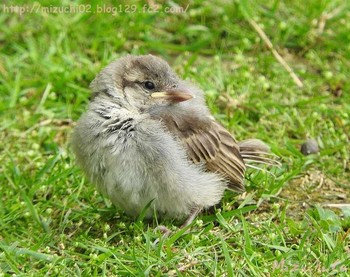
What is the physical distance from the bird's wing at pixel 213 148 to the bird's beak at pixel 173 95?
16cm

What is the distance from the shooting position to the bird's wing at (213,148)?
16.8 ft

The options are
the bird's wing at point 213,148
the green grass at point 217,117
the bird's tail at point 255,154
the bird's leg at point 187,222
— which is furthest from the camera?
the bird's tail at point 255,154

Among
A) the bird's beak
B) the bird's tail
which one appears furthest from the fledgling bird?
the bird's tail

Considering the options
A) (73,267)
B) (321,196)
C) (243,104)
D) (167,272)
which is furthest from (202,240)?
(243,104)

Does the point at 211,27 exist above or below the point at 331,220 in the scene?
above

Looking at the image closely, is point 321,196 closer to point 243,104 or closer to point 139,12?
point 243,104

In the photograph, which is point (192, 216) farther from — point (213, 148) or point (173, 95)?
point (173, 95)

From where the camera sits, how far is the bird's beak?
16.9 feet

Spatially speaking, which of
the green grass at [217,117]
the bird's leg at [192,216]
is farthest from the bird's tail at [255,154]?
the bird's leg at [192,216]

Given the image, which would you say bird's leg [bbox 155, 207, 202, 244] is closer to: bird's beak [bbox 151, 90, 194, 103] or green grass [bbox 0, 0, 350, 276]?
green grass [bbox 0, 0, 350, 276]

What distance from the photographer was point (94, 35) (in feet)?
24.6

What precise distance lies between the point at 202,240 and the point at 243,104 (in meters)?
1.86

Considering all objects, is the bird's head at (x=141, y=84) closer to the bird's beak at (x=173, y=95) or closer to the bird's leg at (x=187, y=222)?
the bird's beak at (x=173, y=95)

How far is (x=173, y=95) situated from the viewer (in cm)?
516
